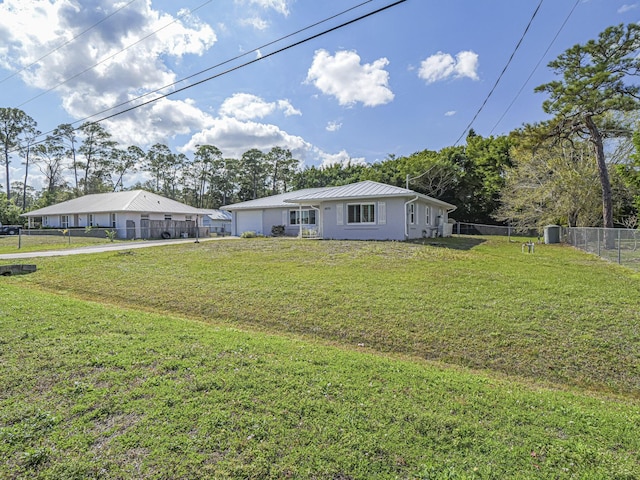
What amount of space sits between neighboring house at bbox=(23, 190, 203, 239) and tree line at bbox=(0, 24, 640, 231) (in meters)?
6.92

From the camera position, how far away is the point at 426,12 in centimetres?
862

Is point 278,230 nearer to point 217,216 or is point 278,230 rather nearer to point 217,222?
point 217,216

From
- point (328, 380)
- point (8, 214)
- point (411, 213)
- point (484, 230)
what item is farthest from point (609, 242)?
point (8, 214)

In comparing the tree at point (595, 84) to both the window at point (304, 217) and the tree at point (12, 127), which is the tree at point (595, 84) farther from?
the tree at point (12, 127)

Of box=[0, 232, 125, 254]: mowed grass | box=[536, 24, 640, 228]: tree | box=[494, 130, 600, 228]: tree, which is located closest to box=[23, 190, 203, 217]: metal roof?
box=[0, 232, 125, 254]: mowed grass

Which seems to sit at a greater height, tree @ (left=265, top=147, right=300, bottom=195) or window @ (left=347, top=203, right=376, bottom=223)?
tree @ (left=265, top=147, right=300, bottom=195)

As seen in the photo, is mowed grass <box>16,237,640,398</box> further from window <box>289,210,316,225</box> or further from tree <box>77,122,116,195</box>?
tree <box>77,122,116,195</box>

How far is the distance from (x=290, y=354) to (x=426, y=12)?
9.06 metres

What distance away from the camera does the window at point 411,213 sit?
1765 cm

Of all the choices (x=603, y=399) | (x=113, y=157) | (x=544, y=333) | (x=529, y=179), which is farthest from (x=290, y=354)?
(x=113, y=157)

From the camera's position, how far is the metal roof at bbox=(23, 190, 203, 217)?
29.6 meters

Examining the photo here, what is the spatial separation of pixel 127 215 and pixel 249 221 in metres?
11.2

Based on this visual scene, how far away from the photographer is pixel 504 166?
107ft

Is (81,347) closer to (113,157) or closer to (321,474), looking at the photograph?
(321,474)
